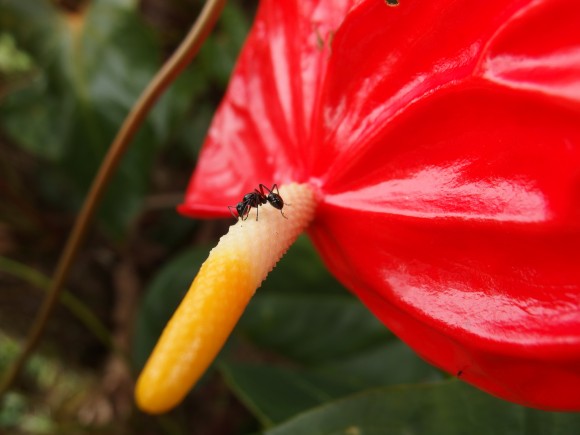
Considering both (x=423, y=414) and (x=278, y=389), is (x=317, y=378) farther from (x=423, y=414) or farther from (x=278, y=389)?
(x=423, y=414)

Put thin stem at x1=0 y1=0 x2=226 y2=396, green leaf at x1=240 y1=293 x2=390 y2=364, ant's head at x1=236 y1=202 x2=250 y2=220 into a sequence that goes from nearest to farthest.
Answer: ant's head at x1=236 y1=202 x2=250 y2=220 → thin stem at x1=0 y1=0 x2=226 y2=396 → green leaf at x1=240 y1=293 x2=390 y2=364

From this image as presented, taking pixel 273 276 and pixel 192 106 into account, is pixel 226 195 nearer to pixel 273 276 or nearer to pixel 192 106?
pixel 273 276

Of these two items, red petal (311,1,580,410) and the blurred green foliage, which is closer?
red petal (311,1,580,410)

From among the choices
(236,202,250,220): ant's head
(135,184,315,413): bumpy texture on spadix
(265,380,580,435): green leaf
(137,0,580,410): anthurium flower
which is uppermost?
(137,0,580,410): anthurium flower

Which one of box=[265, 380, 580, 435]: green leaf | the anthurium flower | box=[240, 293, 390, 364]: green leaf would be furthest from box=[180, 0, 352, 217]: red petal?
box=[240, 293, 390, 364]: green leaf

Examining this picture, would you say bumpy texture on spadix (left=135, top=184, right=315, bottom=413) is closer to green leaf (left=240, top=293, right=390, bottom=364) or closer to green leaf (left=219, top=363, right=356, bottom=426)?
green leaf (left=219, top=363, right=356, bottom=426)

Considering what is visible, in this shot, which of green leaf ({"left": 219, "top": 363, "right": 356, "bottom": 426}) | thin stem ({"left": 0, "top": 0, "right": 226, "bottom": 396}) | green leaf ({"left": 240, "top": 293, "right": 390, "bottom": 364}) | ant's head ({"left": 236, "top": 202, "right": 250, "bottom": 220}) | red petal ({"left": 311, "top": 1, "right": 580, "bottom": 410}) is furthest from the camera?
green leaf ({"left": 240, "top": 293, "right": 390, "bottom": 364})

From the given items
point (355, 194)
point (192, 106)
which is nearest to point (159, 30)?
point (192, 106)

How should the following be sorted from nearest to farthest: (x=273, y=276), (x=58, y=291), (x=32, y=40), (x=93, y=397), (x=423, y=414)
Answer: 1. (x=423, y=414)
2. (x=58, y=291)
3. (x=273, y=276)
4. (x=32, y=40)
5. (x=93, y=397)
